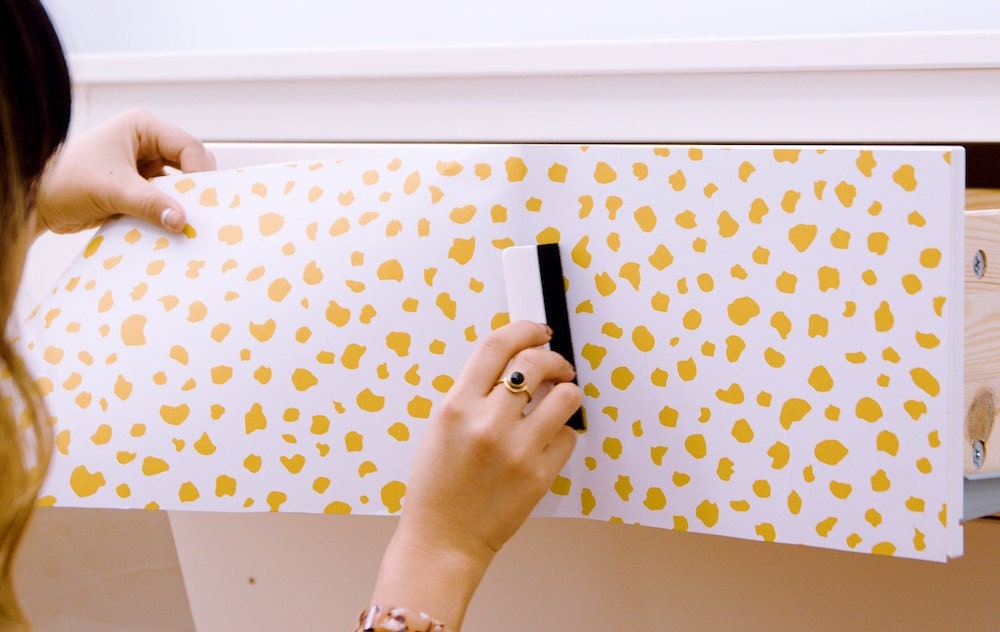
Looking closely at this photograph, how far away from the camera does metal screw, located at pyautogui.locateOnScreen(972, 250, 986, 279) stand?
1.53ft

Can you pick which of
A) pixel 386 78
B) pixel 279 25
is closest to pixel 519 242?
pixel 386 78

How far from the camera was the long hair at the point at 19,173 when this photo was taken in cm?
46

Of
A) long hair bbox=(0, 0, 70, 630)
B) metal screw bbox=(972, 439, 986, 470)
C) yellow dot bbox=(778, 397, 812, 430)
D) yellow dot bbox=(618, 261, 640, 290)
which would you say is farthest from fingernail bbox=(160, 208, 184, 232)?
metal screw bbox=(972, 439, 986, 470)

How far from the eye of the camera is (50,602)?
916 millimetres

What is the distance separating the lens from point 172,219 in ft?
1.98

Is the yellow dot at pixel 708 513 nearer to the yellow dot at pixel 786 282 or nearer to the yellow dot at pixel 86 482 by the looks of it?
the yellow dot at pixel 786 282

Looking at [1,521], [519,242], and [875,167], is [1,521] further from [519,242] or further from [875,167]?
[875,167]

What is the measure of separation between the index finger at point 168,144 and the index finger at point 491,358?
0.34 m

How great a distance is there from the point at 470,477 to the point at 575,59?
39cm

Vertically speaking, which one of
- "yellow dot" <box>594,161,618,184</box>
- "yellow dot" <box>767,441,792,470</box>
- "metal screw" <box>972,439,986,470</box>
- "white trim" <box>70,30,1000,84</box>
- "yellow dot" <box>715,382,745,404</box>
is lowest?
"yellow dot" <box>767,441,792,470</box>

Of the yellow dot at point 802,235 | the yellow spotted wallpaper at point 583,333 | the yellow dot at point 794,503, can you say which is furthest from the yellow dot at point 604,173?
the yellow dot at point 794,503

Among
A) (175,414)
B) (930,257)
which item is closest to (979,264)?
(930,257)

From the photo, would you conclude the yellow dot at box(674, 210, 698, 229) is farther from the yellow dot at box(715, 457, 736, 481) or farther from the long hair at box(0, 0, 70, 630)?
the long hair at box(0, 0, 70, 630)

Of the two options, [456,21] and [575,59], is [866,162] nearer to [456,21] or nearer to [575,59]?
[575,59]
